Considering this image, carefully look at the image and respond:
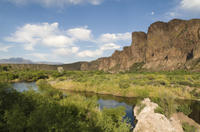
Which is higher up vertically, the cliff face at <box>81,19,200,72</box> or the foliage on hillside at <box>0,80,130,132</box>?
the cliff face at <box>81,19,200,72</box>

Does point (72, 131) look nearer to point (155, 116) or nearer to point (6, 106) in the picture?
point (6, 106)

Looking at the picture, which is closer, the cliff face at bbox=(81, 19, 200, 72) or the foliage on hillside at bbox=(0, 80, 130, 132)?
the foliage on hillside at bbox=(0, 80, 130, 132)

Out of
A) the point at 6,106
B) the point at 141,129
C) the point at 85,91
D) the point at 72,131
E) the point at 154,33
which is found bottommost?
the point at 85,91

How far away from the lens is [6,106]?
14695 mm

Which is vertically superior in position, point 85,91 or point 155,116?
point 155,116

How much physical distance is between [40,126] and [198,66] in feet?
419

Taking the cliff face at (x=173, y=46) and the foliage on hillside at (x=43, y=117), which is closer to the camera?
the foliage on hillside at (x=43, y=117)

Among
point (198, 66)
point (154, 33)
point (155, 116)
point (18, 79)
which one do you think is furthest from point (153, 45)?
point (155, 116)

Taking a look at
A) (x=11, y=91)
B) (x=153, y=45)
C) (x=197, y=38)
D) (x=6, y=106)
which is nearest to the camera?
(x=6, y=106)

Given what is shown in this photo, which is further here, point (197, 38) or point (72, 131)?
point (197, 38)

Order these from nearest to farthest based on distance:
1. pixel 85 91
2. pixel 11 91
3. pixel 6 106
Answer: pixel 6 106, pixel 11 91, pixel 85 91

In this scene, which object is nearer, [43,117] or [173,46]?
[43,117]

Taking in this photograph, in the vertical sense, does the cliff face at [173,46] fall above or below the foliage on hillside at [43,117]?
above

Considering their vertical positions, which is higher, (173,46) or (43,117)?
(173,46)
